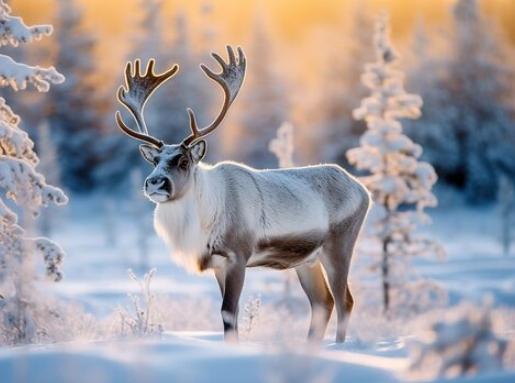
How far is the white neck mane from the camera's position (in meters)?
7.88

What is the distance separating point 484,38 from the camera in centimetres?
4528

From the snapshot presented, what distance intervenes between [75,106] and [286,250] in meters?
39.6

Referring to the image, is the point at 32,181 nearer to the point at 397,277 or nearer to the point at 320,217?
the point at 320,217

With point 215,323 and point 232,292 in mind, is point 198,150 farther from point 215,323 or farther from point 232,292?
point 215,323

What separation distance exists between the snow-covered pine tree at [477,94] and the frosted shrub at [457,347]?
3947cm

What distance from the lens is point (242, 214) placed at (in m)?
7.98

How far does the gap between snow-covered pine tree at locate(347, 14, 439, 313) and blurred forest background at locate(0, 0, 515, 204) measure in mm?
23853

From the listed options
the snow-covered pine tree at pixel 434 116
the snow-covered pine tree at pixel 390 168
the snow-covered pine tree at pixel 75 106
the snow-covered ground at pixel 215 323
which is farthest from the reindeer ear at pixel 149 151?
the snow-covered pine tree at pixel 75 106

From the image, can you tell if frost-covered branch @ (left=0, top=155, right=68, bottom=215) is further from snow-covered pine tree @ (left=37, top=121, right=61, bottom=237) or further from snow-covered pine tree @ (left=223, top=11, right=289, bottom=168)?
snow-covered pine tree @ (left=223, top=11, right=289, bottom=168)

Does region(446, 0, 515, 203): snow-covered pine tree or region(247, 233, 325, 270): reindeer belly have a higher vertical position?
region(446, 0, 515, 203): snow-covered pine tree

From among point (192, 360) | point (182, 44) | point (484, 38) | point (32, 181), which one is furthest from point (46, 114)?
point (192, 360)

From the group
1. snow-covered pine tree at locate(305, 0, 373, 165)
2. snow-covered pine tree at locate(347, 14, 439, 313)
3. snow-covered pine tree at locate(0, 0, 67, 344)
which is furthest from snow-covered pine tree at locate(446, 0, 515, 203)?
snow-covered pine tree at locate(0, 0, 67, 344)

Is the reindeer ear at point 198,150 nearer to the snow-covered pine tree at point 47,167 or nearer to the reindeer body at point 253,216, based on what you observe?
the reindeer body at point 253,216

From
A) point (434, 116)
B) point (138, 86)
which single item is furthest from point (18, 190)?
point (434, 116)
